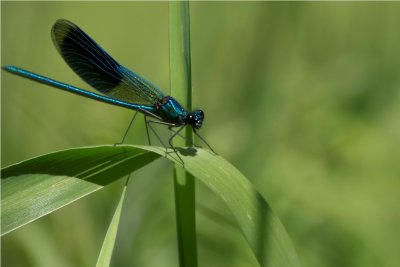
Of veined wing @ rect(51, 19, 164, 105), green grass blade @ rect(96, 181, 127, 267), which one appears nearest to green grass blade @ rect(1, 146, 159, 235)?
green grass blade @ rect(96, 181, 127, 267)

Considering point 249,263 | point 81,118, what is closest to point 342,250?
point 249,263

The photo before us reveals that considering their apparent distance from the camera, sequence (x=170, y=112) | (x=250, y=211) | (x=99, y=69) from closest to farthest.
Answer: (x=250, y=211) < (x=170, y=112) < (x=99, y=69)

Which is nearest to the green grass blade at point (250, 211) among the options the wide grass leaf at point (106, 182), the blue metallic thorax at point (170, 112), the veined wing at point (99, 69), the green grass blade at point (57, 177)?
the wide grass leaf at point (106, 182)

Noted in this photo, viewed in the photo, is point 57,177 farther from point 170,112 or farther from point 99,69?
point 99,69

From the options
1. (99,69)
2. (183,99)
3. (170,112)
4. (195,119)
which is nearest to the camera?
(183,99)

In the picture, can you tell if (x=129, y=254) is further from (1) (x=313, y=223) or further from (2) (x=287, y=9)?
(2) (x=287, y=9)

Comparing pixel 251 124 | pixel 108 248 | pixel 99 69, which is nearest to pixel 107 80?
pixel 99 69

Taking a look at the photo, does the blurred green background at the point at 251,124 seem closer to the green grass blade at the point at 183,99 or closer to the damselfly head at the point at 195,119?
the damselfly head at the point at 195,119

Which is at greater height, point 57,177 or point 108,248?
point 57,177
